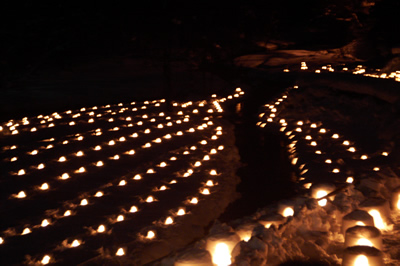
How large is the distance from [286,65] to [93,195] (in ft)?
29.9

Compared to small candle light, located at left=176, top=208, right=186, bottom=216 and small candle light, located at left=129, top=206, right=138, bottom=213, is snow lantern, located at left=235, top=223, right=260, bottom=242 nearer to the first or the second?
small candle light, located at left=176, top=208, right=186, bottom=216

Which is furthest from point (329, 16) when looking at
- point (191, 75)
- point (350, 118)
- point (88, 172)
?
point (88, 172)

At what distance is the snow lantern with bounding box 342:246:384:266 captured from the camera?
3.09 metres

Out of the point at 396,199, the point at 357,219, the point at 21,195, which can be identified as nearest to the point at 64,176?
Answer: the point at 21,195

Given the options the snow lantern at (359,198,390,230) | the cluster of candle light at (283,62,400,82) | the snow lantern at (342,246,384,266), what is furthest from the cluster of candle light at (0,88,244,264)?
the cluster of candle light at (283,62,400,82)

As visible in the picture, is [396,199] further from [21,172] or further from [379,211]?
[21,172]

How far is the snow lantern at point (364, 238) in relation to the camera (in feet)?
11.1

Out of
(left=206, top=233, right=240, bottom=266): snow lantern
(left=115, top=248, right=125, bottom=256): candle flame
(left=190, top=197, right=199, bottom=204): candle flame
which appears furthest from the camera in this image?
(left=190, top=197, right=199, bottom=204): candle flame

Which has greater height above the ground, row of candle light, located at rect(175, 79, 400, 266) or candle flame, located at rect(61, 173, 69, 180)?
row of candle light, located at rect(175, 79, 400, 266)

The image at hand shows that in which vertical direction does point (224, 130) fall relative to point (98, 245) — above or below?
below

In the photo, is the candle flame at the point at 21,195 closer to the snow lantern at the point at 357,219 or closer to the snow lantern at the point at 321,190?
the snow lantern at the point at 321,190

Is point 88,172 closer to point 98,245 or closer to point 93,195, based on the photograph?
point 93,195

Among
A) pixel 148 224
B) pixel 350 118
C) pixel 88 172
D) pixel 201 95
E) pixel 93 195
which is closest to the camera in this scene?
pixel 148 224

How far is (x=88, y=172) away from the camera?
6500 millimetres
